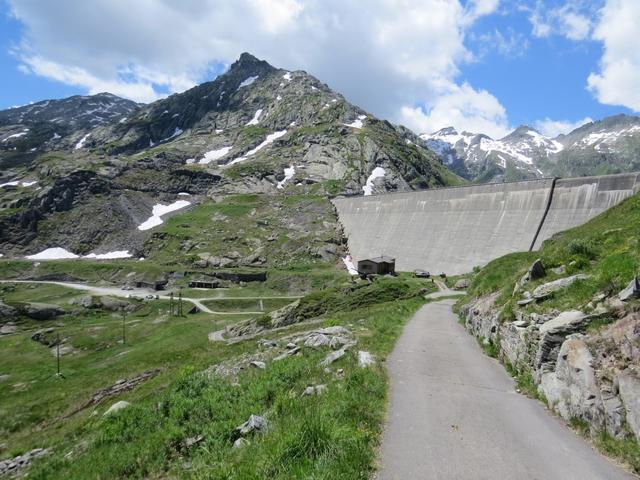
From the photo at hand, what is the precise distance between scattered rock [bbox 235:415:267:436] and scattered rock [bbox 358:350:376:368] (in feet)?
16.5

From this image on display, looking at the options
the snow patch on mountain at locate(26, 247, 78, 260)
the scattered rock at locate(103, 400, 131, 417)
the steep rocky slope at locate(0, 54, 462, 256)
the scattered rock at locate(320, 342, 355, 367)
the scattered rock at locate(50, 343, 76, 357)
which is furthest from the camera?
the steep rocky slope at locate(0, 54, 462, 256)

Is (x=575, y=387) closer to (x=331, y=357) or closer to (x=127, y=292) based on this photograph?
(x=331, y=357)

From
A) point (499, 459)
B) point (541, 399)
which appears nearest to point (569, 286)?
point (541, 399)

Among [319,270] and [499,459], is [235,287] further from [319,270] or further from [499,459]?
[499,459]

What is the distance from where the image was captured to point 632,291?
10.3m

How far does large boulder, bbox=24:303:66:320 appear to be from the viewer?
76.4 m

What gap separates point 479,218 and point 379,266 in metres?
21.7

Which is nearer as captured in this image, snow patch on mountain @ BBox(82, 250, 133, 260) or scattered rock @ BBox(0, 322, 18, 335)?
scattered rock @ BBox(0, 322, 18, 335)

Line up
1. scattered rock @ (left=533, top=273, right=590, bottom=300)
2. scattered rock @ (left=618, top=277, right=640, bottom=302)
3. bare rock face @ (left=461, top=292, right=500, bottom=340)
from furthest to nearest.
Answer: bare rock face @ (left=461, top=292, right=500, bottom=340)
scattered rock @ (left=533, top=273, right=590, bottom=300)
scattered rock @ (left=618, top=277, right=640, bottom=302)

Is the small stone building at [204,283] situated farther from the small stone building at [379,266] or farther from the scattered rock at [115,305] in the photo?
the small stone building at [379,266]

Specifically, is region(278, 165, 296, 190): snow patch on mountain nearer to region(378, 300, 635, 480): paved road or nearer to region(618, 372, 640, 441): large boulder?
region(378, 300, 635, 480): paved road

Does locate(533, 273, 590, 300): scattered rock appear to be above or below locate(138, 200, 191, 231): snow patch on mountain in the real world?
below

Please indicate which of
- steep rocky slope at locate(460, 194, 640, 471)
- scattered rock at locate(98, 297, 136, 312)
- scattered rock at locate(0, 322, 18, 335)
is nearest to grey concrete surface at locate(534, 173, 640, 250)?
steep rocky slope at locate(460, 194, 640, 471)

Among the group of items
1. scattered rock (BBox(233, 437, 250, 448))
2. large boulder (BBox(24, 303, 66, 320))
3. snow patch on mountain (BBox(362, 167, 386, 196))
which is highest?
snow patch on mountain (BBox(362, 167, 386, 196))
